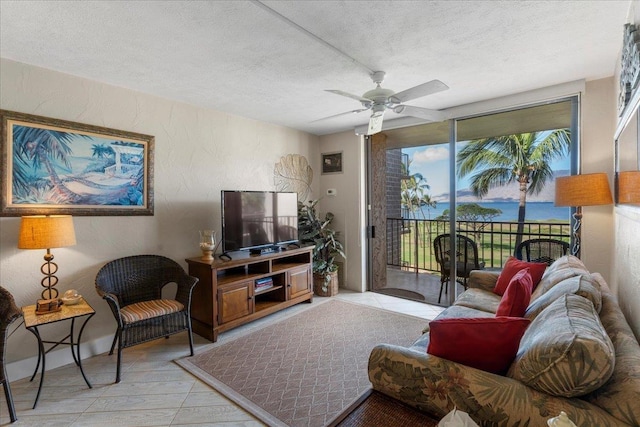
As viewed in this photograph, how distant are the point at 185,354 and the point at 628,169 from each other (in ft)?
11.7

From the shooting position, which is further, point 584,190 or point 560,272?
point 584,190

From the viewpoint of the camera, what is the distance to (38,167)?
7.90 ft

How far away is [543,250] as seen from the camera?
3.31 m

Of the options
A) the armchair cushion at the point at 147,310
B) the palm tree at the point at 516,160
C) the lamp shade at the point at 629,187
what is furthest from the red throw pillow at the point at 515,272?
the armchair cushion at the point at 147,310

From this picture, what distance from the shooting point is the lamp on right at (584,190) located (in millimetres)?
2432

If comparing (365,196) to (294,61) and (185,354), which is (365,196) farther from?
(185,354)

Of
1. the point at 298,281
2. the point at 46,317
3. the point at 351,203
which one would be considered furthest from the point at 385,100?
the point at 46,317

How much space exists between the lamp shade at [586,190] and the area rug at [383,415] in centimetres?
237

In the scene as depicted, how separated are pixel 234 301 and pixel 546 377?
8.77 ft

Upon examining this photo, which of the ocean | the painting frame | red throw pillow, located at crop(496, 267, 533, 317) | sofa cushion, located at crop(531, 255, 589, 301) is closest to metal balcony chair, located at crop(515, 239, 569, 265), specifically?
the ocean

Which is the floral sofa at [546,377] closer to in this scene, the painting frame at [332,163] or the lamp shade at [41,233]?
the lamp shade at [41,233]

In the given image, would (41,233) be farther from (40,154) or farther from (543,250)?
(543,250)

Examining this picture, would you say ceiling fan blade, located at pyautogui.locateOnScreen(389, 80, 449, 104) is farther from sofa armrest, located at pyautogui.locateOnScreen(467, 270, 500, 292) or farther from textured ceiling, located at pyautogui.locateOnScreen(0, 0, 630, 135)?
sofa armrest, located at pyautogui.locateOnScreen(467, 270, 500, 292)

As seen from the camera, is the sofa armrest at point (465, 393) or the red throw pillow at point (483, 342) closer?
the sofa armrest at point (465, 393)
